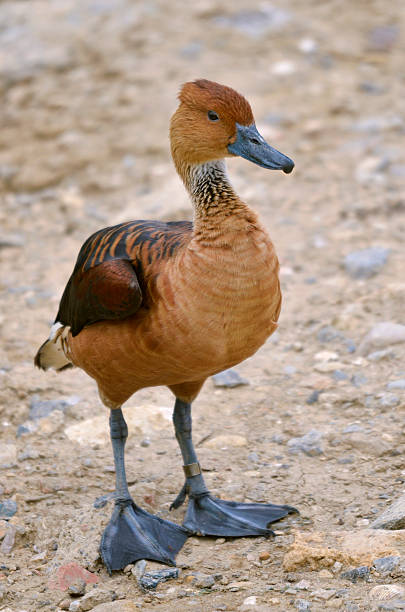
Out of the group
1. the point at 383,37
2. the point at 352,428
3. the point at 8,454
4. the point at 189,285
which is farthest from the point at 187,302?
the point at 383,37

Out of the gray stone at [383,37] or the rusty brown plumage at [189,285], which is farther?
the gray stone at [383,37]

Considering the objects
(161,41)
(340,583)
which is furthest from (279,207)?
(340,583)

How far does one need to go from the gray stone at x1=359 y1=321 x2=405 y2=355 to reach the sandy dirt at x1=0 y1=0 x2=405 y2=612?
0.06m

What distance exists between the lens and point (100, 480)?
483cm

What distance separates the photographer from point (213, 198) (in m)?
4.04

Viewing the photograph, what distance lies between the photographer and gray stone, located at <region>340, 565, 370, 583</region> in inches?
139

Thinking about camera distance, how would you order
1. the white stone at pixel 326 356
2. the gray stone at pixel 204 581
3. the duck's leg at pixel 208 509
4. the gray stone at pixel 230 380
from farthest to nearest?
the white stone at pixel 326 356, the gray stone at pixel 230 380, the duck's leg at pixel 208 509, the gray stone at pixel 204 581

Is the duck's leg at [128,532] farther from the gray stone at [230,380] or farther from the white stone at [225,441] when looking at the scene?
the gray stone at [230,380]

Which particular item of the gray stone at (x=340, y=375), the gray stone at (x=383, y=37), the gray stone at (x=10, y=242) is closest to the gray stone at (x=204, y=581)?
the gray stone at (x=340, y=375)

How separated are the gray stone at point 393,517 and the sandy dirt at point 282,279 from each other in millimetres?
146

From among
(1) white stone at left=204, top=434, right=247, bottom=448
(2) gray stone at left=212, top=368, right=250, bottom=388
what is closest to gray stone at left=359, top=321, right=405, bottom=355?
(2) gray stone at left=212, top=368, right=250, bottom=388

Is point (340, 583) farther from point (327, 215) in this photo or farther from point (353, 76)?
point (353, 76)

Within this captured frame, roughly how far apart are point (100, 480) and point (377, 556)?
5.97 ft

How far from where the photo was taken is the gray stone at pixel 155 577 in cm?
385
